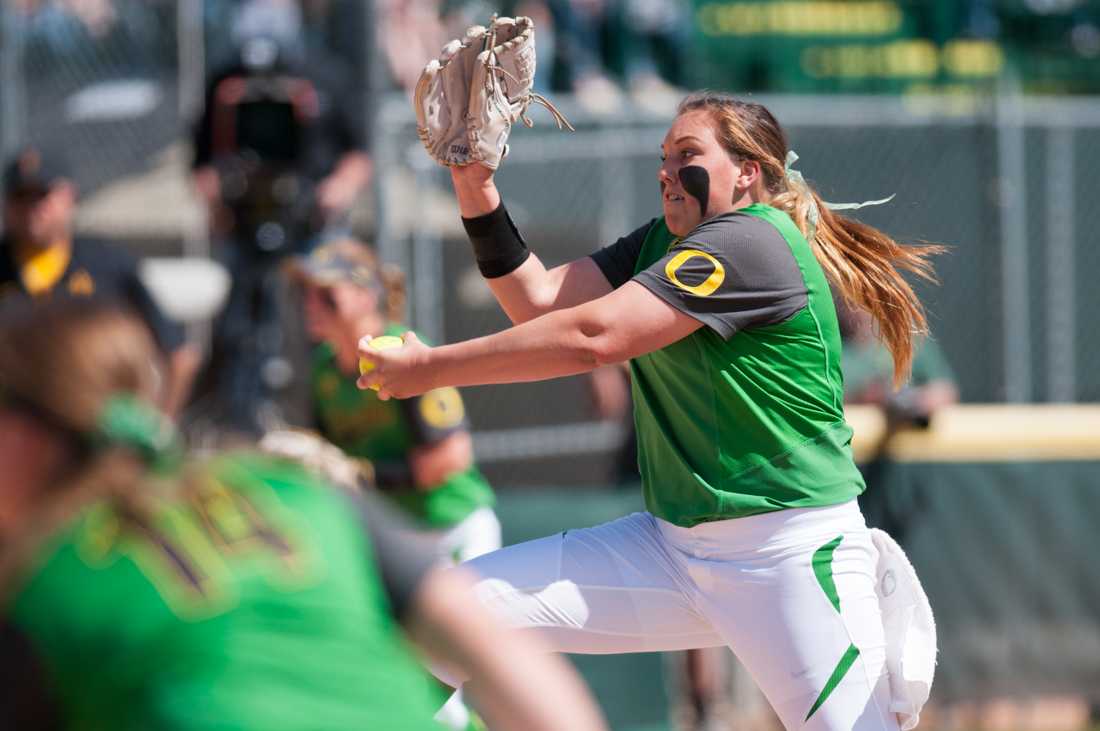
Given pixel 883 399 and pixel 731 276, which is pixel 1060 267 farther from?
pixel 731 276

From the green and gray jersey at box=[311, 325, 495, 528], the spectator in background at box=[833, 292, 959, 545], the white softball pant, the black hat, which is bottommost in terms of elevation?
the spectator in background at box=[833, 292, 959, 545]

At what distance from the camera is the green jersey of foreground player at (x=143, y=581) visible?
188cm

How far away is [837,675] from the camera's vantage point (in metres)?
3.80

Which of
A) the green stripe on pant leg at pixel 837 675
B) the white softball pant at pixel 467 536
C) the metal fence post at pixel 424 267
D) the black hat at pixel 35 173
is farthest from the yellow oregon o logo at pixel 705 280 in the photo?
the metal fence post at pixel 424 267

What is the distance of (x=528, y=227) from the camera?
9.59 metres

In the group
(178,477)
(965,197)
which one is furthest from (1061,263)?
(178,477)

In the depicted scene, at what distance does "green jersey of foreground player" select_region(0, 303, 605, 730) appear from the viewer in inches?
74.2

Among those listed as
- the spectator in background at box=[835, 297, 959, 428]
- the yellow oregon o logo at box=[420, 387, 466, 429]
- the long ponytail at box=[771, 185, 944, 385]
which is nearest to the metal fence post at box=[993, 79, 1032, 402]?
the spectator in background at box=[835, 297, 959, 428]

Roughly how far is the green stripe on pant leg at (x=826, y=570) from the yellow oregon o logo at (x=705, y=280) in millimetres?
693

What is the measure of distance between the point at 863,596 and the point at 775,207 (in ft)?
3.34

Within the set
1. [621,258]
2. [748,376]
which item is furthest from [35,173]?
[748,376]

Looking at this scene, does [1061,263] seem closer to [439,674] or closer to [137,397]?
[439,674]

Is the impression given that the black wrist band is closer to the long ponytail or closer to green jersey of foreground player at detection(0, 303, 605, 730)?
the long ponytail

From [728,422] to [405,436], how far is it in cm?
243
